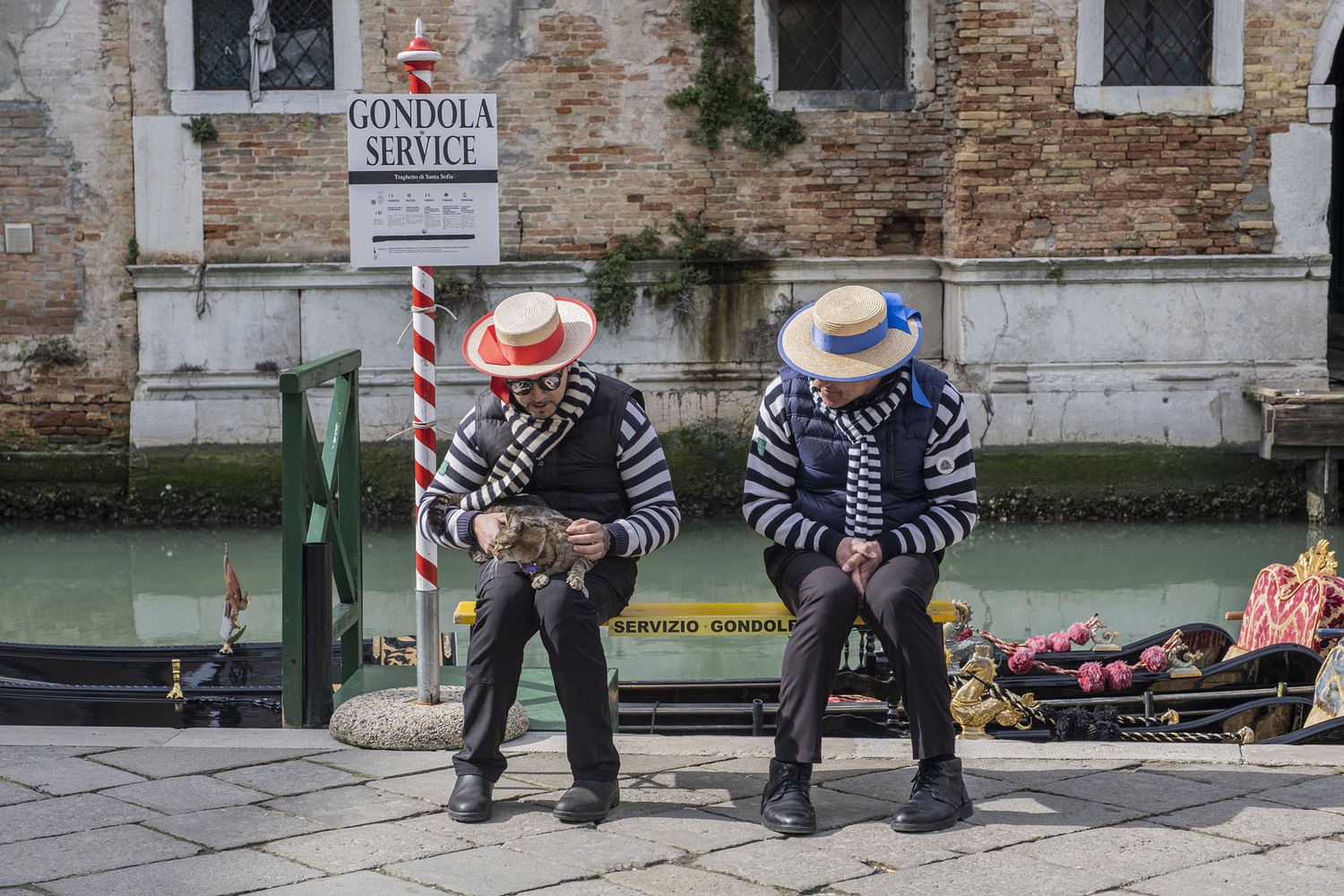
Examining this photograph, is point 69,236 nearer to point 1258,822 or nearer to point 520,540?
point 520,540

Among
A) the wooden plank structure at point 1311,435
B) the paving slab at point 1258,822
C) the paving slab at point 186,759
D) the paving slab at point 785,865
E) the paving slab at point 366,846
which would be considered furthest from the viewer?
the wooden plank structure at point 1311,435

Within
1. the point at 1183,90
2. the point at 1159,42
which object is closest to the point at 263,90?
the point at 1159,42

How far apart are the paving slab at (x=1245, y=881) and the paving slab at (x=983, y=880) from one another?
0.06 m

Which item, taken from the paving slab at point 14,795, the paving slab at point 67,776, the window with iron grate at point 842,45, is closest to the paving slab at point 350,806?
the paving slab at point 67,776

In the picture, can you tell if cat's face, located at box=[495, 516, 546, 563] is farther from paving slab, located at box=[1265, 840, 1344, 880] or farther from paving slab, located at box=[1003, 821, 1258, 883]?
paving slab, located at box=[1265, 840, 1344, 880]

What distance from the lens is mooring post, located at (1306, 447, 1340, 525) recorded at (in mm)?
10305

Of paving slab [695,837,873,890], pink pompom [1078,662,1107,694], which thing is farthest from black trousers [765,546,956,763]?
pink pompom [1078,662,1107,694]

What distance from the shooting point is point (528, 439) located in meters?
3.98

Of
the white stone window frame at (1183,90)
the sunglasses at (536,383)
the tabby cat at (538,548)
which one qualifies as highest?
the white stone window frame at (1183,90)

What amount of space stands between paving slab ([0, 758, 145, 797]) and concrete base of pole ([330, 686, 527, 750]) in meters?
0.58

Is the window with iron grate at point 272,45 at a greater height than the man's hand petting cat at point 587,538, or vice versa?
the window with iron grate at point 272,45

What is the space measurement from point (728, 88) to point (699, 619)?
22.9 ft

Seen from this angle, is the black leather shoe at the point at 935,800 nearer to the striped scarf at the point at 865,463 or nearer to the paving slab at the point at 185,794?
the striped scarf at the point at 865,463

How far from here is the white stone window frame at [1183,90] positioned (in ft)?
34.1
